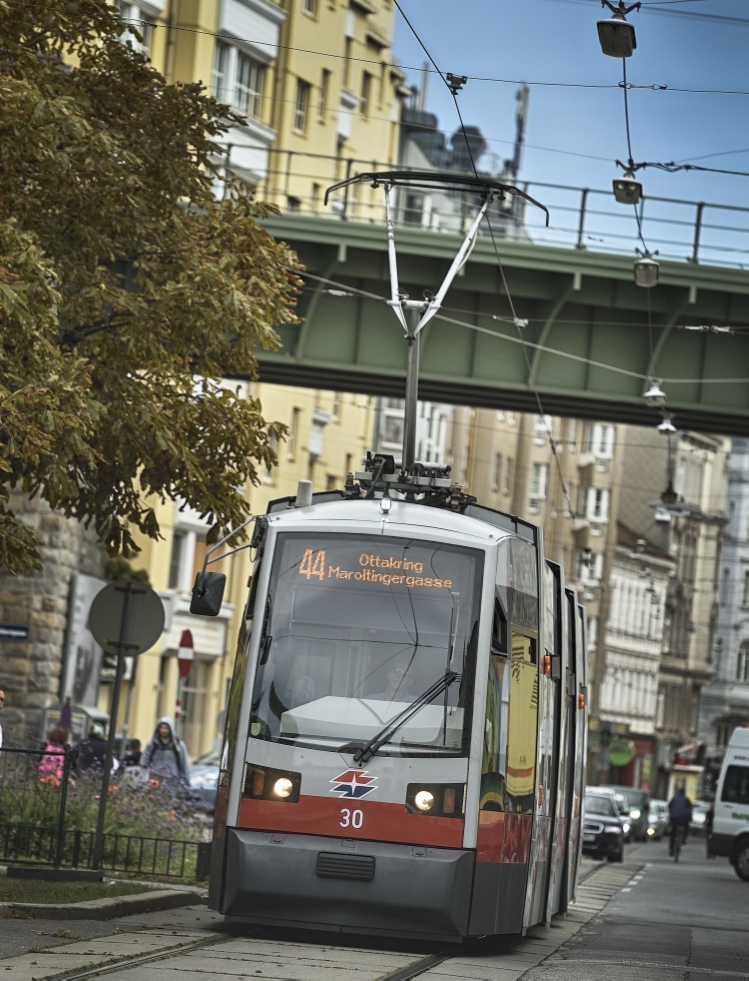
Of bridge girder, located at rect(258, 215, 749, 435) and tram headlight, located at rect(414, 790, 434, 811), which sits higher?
bridge girder, located at rect(258, 215, 749, 435)

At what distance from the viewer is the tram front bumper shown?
1272 cm

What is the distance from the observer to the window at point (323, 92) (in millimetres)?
56875

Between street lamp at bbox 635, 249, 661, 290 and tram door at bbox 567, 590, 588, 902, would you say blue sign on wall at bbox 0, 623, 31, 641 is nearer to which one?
street lamp at bbox 635, 249, 661, 290

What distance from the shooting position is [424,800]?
42.6 ft

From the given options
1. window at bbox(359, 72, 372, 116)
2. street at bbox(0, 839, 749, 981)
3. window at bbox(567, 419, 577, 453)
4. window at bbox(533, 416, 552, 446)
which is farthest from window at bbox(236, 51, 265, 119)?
window at bbox(567, 419, 577, 453)

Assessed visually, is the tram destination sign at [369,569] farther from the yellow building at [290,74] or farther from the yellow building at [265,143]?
the yellow building at [265,143]

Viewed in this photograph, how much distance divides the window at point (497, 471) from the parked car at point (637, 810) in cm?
2626

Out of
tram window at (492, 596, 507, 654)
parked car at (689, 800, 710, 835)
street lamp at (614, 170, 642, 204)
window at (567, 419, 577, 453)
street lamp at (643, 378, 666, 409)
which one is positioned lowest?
parked car at (689, 800, 710, 835)

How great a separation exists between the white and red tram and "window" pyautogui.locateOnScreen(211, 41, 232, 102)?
3690cm

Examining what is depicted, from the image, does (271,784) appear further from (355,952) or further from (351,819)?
(355,952)

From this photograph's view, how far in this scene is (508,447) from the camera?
86188 mm

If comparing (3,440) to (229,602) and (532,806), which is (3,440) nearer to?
(532,806)

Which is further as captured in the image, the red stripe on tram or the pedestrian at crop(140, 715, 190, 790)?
the pedestrian at crop(140, 715, 190, 790)

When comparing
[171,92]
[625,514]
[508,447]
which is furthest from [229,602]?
[625,514]
